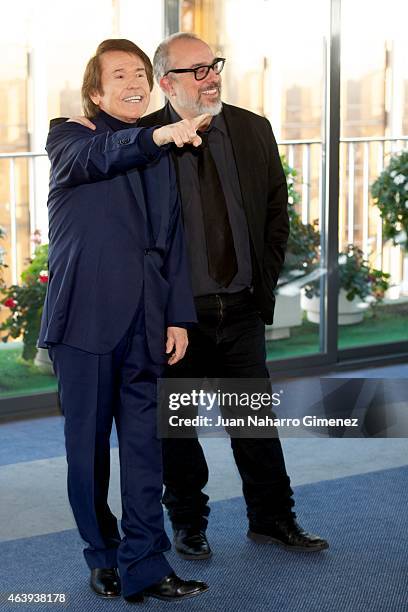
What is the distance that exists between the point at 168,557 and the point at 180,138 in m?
1.35

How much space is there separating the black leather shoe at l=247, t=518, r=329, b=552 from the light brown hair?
4.31 feet

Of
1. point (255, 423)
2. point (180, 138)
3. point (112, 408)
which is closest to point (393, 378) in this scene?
point (255, 423)

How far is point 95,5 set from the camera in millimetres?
4930

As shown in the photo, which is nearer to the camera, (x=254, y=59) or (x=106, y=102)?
(x=106, y=102)

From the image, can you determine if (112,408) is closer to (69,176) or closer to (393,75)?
(69,176)

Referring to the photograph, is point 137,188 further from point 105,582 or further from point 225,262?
point 105,582

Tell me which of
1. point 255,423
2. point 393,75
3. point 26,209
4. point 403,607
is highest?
point 393,75

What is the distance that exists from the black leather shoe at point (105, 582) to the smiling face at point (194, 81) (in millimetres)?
1279

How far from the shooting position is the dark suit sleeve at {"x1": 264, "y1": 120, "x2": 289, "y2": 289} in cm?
332

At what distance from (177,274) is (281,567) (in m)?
0.89

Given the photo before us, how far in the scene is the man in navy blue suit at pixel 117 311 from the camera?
2.78 m

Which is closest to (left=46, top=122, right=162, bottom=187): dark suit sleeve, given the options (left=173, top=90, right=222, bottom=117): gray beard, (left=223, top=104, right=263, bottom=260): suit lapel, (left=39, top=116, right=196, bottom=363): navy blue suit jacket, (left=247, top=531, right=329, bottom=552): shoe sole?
(left=39, top=116, right=196, bottom=363): navy blue suit jacket

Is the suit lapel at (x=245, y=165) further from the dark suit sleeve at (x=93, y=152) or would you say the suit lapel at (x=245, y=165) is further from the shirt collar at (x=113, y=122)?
the dark suit sleeve at (x=93, y=152)

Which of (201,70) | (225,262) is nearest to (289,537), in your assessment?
(225,262)
